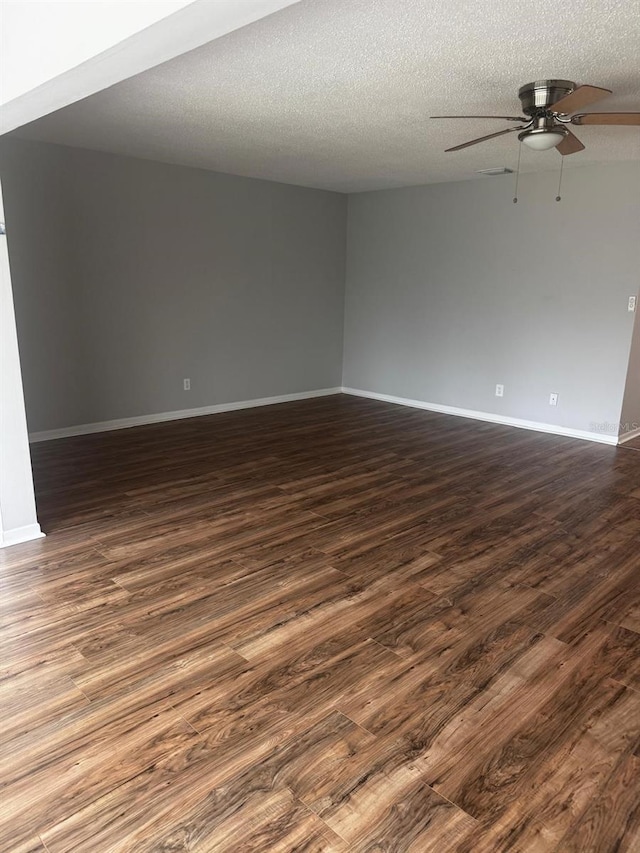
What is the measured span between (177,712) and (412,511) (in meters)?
2.08

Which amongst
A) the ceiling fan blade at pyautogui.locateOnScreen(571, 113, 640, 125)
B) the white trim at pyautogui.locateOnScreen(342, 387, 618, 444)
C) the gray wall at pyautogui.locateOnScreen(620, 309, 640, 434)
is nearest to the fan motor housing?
the ceiling fan blade at pyautogui.locateOnScreen(571, 113, 640, 125)

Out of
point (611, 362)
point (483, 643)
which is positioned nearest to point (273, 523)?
point (483, 643)

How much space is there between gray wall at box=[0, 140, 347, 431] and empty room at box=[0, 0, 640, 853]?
30mm

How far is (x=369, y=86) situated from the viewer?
10.1 feet

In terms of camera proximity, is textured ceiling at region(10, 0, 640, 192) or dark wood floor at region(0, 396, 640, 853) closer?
dark wood floor at region(0, 396, 640, 853)

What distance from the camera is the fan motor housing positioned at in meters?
2.96

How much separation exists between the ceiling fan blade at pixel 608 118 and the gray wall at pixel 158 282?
12.4 feet

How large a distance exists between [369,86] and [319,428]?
127 inches

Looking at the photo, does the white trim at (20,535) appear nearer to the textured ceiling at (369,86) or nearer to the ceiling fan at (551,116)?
the textured ceiling at (369,86)

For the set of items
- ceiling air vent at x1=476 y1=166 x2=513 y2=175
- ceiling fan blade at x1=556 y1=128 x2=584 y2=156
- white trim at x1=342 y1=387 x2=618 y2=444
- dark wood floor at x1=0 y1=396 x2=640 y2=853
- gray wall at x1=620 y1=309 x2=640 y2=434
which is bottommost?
dark wood floor at x1=0 y1=396 x2=640 y2=853

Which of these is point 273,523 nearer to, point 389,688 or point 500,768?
point 389,688

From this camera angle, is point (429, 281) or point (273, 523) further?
point (429, 281)

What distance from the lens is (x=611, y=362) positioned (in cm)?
517

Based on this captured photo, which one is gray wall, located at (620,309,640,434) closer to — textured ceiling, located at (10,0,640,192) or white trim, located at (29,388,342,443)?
textured ceiling, located at (10,0,640,192)
